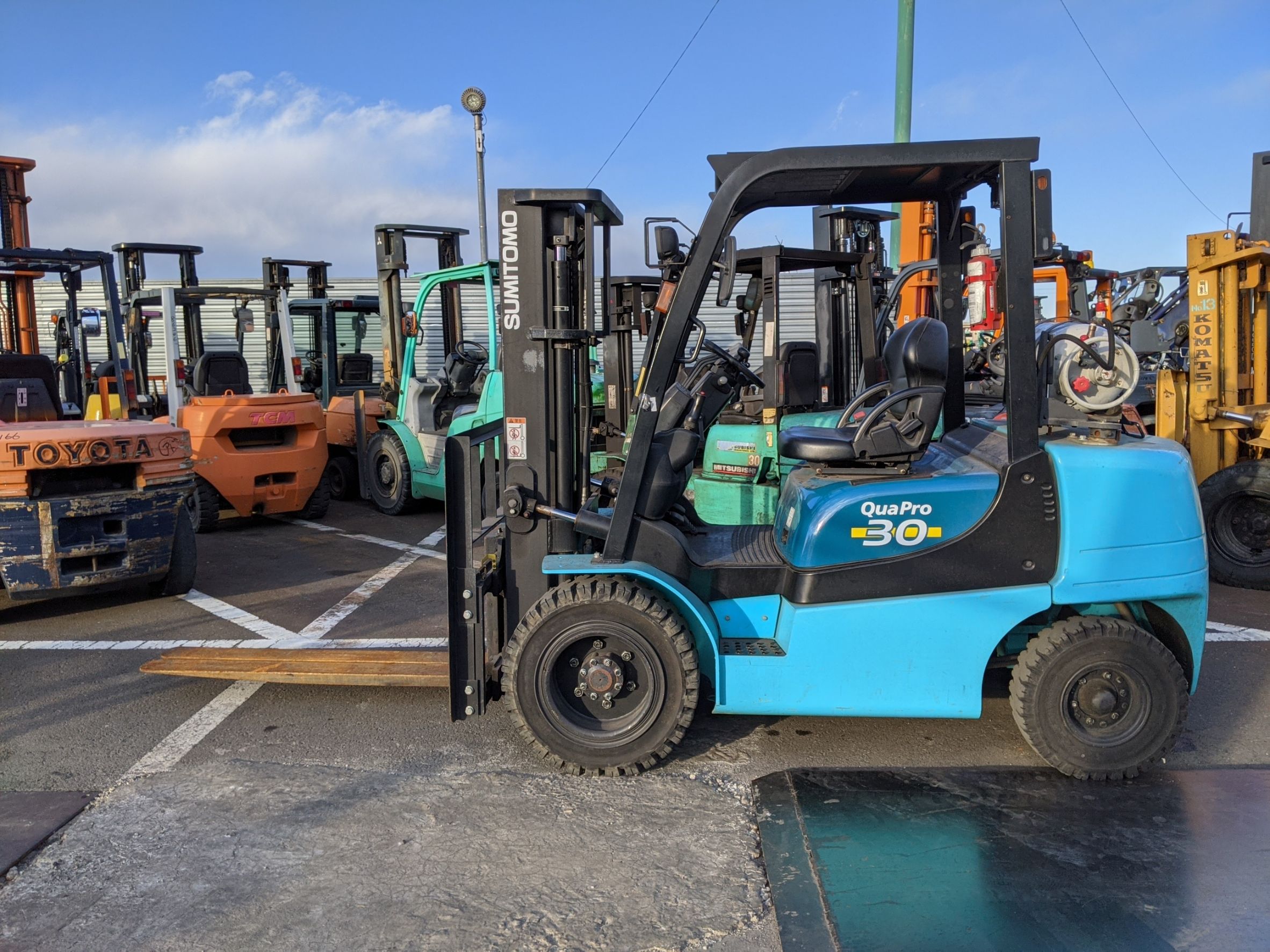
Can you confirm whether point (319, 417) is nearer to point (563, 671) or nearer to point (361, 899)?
point (563, 671)

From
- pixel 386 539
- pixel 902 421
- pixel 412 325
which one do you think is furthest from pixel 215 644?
pixel 412 325

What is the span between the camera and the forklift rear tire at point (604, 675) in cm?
396

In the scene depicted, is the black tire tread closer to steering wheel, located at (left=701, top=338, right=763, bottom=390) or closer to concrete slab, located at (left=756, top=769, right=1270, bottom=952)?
steering wheel, located at (left=701, top=338, right=763, bottom=390)

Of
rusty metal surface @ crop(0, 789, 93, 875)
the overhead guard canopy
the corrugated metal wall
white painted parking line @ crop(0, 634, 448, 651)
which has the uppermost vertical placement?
the corrugated metal wall

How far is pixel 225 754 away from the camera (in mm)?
4332

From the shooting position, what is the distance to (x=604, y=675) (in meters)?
4.01

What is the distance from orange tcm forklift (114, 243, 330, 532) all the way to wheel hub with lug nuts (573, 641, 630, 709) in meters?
6.59

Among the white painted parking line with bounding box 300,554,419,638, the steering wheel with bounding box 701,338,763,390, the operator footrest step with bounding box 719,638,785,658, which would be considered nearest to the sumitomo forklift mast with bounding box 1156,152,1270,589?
the steering wheel with bounding box 701,338,763,390

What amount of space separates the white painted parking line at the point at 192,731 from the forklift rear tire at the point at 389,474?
5.70 metres

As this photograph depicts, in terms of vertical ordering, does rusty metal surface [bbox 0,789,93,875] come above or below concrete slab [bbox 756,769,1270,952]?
above

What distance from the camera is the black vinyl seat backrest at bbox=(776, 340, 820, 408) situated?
28.5ft

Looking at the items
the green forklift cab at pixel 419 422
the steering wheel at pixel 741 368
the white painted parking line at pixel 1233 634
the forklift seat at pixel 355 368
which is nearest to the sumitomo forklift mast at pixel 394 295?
the green forklift cab at pixel 419 422

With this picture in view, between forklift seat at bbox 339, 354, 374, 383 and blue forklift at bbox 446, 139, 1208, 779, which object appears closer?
blue forklift at bbox 446, 139, 1208, 779

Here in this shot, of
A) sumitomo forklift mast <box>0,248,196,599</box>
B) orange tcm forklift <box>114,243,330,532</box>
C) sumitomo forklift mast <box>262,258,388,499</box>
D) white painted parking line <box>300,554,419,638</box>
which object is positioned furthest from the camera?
sumitomo forklift mast <box>262,258,388,499</box>
